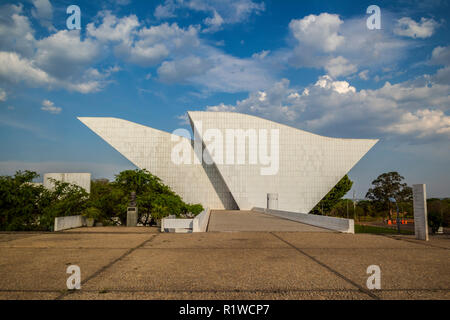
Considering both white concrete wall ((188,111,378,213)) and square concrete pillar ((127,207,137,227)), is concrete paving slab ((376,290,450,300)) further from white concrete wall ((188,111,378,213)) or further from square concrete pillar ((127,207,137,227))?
white concrete wall ((188,111,378,213))

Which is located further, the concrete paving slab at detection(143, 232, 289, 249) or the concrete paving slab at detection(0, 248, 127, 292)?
the concrete paving slab at detection(143, 232, 289, 249)

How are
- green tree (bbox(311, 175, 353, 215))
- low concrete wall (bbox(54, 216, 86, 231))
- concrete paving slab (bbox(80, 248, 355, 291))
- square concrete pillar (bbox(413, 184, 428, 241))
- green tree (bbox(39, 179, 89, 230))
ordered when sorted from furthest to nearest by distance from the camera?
green tree (bbox(311, 175, 353, 215)) → green tree (bbox(39, 179, 89, 230)) → low concrete wall (bbox(54, 216, 86, 231)) → square concrete pillar (bbox(413, 184, 428, 241)) → concrete paving slab (bbox(80, 248, 355, 291))

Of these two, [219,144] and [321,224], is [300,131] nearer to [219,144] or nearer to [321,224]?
[219,144]

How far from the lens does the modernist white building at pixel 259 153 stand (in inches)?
Result: 1111

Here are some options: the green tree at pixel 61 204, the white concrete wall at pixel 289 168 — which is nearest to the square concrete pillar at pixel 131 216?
the green tree at pixel 61 204

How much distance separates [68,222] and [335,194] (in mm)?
28487

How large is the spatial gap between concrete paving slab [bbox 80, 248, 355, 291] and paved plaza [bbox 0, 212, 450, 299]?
0.01m

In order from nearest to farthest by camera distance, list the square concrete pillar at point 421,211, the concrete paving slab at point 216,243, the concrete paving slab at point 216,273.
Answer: the concrete paving slab at point 216,273, the concrete paving slab at point 216,243, the square concrete pillar at point 421,211

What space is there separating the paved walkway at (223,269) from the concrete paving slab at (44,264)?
0.04 ft

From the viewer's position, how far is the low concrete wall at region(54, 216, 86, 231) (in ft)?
34.0

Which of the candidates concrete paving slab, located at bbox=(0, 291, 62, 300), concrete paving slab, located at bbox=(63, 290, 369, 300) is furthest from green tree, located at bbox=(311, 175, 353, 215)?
concrete paving slab, located at bbox=(0, 291, 62, 300)

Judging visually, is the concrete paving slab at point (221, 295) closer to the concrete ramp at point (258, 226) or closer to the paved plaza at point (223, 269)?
the paved plaza at point (223, 269)
